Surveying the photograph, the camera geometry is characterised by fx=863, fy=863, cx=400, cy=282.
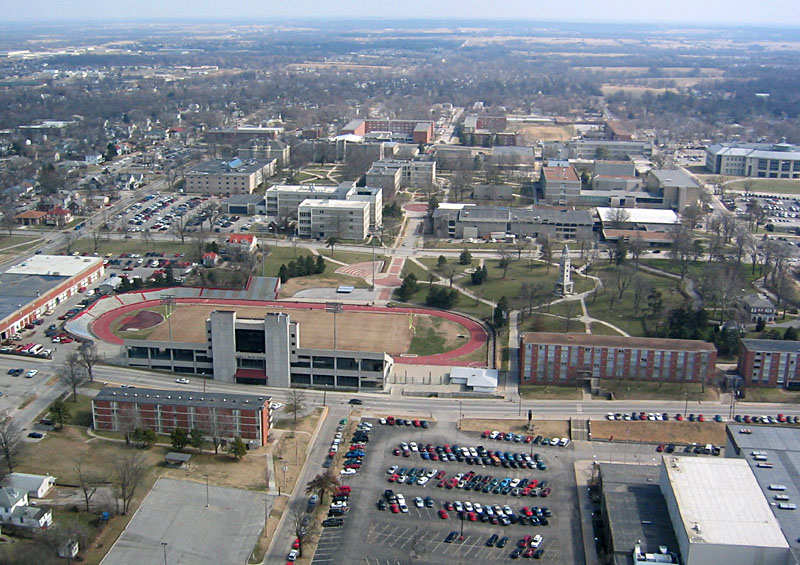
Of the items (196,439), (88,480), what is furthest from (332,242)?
(88,480)

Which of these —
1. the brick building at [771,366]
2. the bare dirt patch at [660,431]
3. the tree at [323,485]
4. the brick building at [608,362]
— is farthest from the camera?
the brick building at [608,362]

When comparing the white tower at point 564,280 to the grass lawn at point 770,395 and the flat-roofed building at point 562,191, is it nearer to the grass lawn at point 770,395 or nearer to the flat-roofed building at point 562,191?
the grass lawn at point 770,395

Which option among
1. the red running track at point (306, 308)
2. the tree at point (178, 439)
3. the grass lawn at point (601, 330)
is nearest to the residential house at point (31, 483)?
the tree at point (178, 439)

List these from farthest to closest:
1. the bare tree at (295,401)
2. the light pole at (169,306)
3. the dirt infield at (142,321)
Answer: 1. the dirt infield at (142,321)
2. the light pole at (169,306)
3. the bare tree at (295,401)

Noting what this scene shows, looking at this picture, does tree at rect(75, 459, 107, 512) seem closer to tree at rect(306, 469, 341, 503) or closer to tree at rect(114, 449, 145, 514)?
tree at rect(114, 449, 145, 514)

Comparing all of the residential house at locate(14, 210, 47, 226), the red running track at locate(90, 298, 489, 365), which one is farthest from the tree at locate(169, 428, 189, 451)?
the residential house at locate(14, 210, 47, 226)

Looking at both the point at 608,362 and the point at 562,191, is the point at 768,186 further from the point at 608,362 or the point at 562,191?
the point at 608,362
